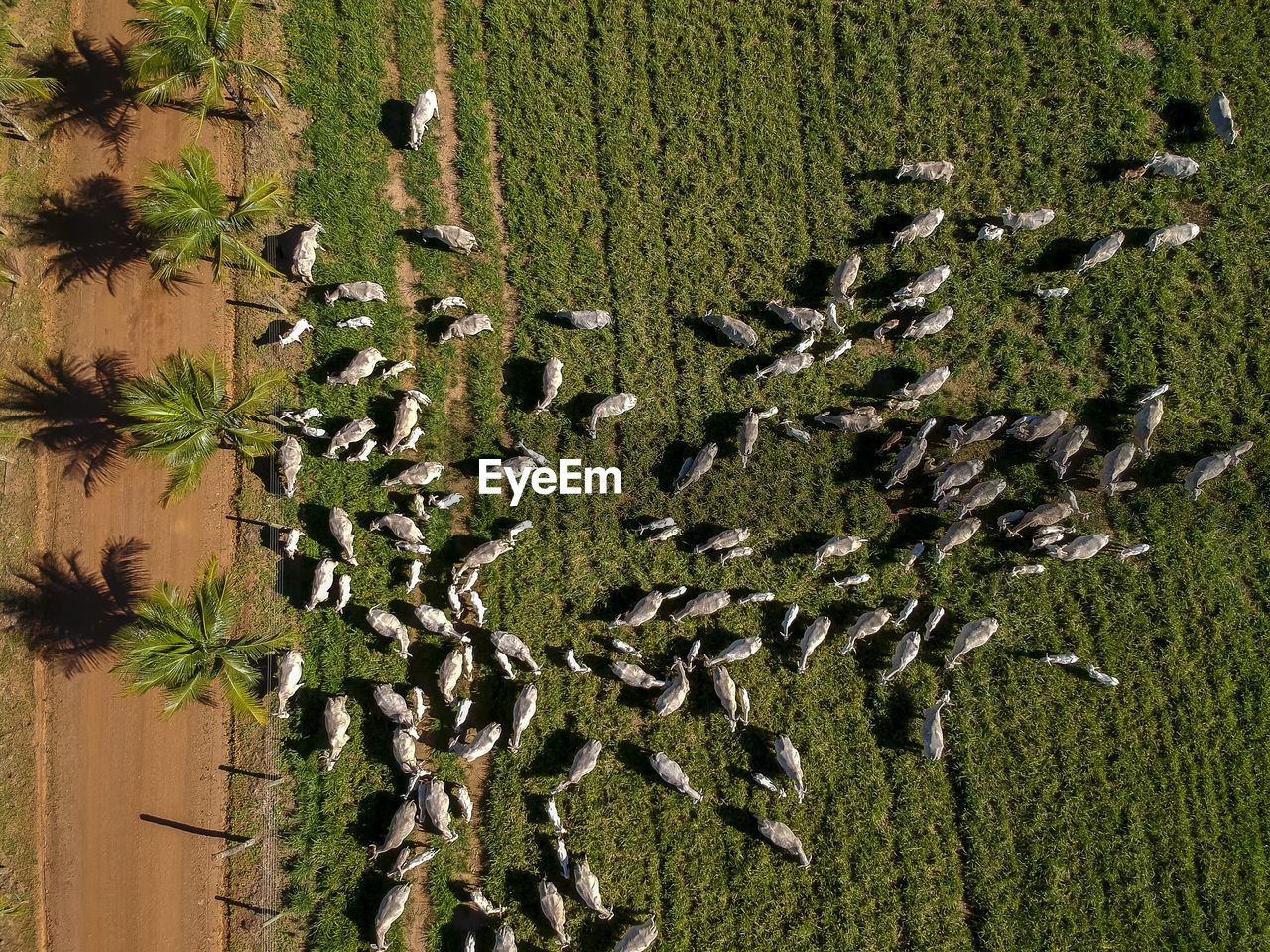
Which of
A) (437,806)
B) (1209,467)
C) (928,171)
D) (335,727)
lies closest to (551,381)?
(335,727)

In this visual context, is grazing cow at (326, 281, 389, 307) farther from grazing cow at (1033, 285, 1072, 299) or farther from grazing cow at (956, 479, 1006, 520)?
grazing cow at (1033, 285, 1072, 299)

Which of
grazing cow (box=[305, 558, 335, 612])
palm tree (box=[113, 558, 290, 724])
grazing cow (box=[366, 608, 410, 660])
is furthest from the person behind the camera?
grazing cow (box=[366, 608, 410, 660])

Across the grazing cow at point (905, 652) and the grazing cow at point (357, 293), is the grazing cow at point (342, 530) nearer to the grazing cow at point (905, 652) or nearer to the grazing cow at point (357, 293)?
the grazing cow at point (357, 293)

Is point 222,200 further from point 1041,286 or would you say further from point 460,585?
point 1041,286

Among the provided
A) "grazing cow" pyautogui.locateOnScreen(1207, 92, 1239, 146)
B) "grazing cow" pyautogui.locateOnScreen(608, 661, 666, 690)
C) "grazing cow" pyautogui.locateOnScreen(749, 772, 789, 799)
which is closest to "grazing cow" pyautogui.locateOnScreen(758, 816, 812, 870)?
"grazing cow" pyautogui.locateOnScreen(749, 772, 789, 799)

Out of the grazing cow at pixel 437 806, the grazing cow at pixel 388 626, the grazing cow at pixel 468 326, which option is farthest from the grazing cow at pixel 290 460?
the grazing cow at pixel 437 806

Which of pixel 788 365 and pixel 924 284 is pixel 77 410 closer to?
pixel 788 365

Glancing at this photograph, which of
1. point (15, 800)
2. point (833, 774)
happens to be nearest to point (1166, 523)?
point (833, 774)
